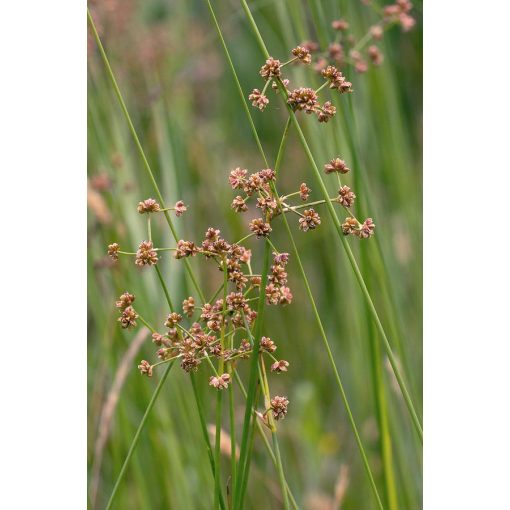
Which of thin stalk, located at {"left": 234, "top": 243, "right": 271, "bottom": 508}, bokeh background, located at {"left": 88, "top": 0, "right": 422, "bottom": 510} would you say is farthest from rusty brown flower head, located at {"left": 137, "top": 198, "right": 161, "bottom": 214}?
bokeh background, located at {"left": 88, "top": 0, "right": 422, "bottom": 510}

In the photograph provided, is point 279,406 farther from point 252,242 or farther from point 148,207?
point 252,242

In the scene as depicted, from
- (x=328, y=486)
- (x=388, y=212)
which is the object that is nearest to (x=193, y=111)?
(x=388, y=212)

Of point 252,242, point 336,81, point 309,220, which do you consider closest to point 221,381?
point 309,220

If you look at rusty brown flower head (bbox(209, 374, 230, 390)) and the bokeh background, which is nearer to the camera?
rusty brown flower head (bbox(209, 374, 230, 390))

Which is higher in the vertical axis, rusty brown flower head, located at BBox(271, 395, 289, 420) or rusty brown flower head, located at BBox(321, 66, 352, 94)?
rusty brown flower head, located at BBox(321, 66, 352, 94)

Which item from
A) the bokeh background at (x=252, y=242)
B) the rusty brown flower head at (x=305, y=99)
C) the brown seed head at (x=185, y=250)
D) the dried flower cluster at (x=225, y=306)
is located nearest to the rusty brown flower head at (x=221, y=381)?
the dried flower cluster at (x=225, y=306)

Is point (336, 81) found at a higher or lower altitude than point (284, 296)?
higher

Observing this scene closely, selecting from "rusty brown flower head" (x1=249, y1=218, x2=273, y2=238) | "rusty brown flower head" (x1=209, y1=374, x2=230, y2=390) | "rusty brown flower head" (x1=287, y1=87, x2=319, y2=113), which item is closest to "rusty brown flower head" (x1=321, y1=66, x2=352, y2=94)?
"rusty brown flower head" (x1=287, y1=87, x2=319, y2=113)

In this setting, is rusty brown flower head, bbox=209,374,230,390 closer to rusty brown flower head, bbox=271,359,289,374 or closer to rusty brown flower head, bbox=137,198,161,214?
rusty brown flower head, bbox=271,359,289,374

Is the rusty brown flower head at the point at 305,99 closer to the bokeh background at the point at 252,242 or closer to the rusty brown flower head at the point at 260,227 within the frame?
the rusty brown flower head at the point at 260,227

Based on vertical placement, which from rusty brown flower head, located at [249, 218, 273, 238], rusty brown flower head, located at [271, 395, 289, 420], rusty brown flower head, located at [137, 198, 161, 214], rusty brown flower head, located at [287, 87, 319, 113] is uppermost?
rusty brown flower head, located at [287, 87, 319, 113]
